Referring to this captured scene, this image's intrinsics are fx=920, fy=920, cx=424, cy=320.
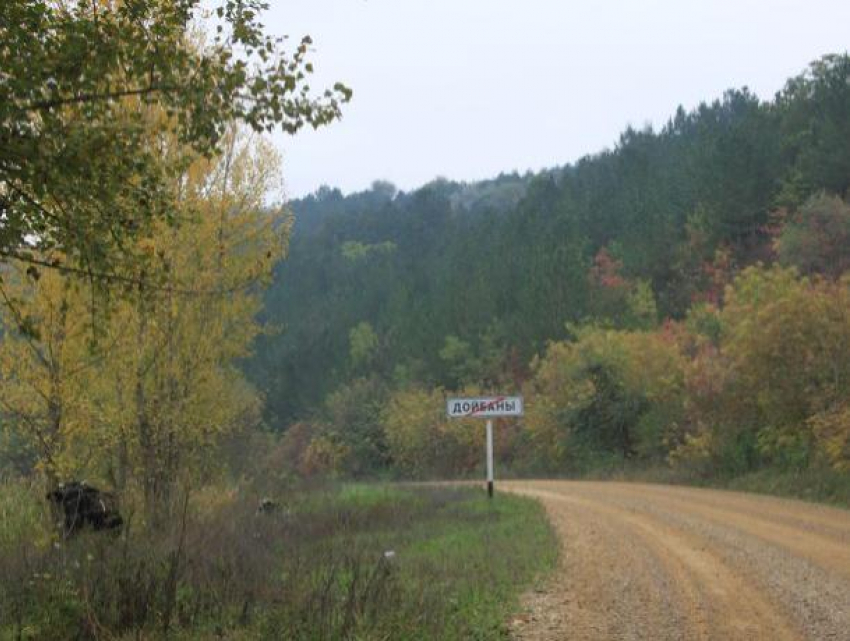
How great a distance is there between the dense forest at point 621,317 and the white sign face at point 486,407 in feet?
16.3

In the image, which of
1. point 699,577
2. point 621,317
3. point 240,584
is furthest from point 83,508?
point 621,317

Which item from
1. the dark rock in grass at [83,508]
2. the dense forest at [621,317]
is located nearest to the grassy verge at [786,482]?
the dense forest at [621,317]

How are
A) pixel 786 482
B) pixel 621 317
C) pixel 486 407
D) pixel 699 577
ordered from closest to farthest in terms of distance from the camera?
pixel 699 577 < pixel 786 482 < pixel 486 407 < pixel 621 317

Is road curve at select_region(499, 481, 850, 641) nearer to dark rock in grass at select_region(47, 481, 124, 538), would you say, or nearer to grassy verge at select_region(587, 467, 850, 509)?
grassy verge at select_region(587, 467, 850, 509)

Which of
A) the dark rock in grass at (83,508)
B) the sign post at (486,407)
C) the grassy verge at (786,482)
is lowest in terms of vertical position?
the grassy verge at (786,482)

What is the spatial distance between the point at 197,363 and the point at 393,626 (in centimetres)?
1031

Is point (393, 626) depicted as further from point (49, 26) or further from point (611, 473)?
point (611, 473)

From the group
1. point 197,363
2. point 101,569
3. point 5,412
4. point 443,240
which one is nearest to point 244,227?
point 197,363

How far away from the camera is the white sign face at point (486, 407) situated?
22.2 m

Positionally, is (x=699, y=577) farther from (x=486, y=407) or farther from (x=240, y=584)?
(x=486, y=407)

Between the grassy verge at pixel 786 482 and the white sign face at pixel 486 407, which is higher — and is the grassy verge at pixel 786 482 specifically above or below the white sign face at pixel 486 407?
below

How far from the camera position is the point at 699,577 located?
10.6m

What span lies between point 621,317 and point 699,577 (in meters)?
54.3

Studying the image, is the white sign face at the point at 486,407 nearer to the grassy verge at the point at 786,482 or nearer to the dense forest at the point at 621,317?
the dense forest at the point at 621,317
